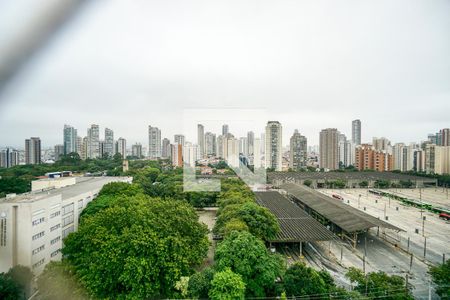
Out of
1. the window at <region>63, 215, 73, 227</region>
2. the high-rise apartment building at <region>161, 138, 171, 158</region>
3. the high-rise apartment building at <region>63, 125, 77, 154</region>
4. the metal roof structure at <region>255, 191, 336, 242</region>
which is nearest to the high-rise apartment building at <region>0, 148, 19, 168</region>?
the high-rise apartment building at <region>63, 125, 77, 154</region>

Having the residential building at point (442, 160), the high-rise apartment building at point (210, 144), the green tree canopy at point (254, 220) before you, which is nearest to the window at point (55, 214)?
the green tree canopy at point (254, 220)

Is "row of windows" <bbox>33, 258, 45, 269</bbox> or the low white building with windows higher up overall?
the low white building with windows

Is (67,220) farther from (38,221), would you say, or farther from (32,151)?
(32,151)

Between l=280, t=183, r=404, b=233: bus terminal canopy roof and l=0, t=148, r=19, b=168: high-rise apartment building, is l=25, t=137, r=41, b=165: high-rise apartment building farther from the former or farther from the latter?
l=280, t=183, r=404, b=233: bus terminal canopy roof

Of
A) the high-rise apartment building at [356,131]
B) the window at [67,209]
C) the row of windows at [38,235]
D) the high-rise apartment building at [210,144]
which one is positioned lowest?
the row of windows at [38,235]

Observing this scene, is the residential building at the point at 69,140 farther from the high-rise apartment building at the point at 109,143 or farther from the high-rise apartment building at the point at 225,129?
the high-rise apartment building at the point at 225,129

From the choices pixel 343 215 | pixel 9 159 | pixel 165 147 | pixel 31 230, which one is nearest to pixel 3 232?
pixel 31 230
